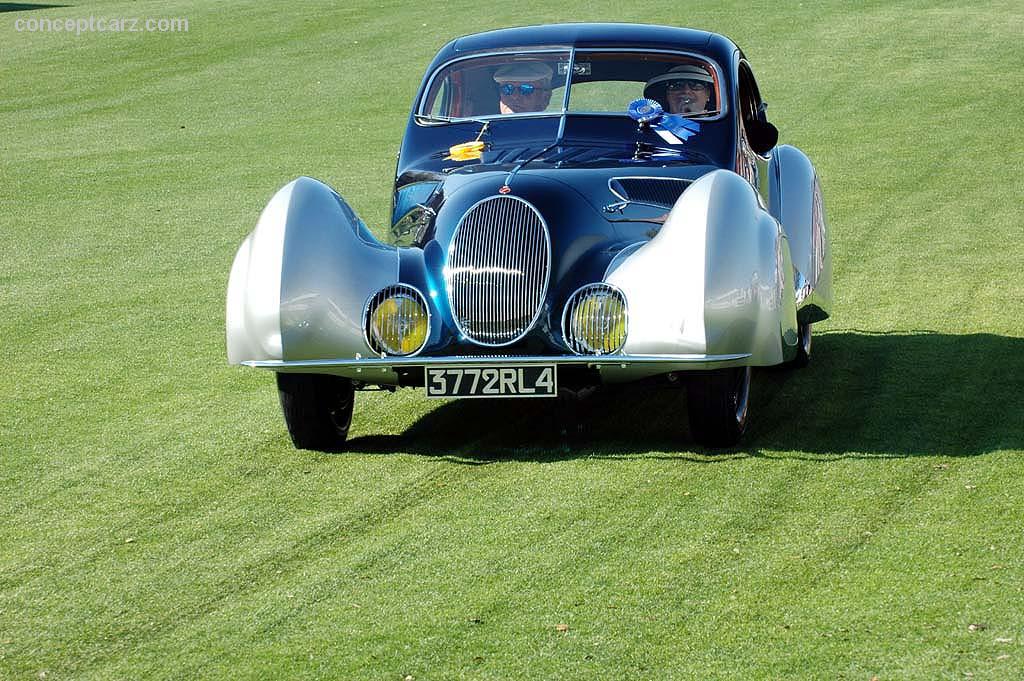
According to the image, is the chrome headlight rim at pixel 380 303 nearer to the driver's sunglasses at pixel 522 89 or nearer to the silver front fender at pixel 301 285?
the silver front fender at pixel 301 285

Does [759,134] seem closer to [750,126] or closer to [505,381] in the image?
[750,126]

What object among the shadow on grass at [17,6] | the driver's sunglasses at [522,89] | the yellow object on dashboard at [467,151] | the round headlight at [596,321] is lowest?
the shadow on grass at [17,6]

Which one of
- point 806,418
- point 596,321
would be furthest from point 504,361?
point 806,418

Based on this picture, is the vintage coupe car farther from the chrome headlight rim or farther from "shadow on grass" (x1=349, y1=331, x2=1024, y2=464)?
"shadow on grass" (x1=349, y1=331, x2=1024, y2=464)

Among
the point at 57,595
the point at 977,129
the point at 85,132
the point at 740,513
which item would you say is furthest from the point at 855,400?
the point at 85,132

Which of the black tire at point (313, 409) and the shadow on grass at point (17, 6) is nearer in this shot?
the black tire at point (313, 409)

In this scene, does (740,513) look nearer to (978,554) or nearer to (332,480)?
(978,554)

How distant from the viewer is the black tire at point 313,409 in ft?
22.7

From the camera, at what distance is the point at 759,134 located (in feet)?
28.3

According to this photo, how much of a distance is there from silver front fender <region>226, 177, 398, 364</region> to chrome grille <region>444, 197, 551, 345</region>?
37 centimetres

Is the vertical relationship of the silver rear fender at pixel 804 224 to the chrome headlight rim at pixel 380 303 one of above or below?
below

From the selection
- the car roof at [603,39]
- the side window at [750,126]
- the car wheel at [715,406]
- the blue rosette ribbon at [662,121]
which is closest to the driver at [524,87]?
the car roof at [603,39]

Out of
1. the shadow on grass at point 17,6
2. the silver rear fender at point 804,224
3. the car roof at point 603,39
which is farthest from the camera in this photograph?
the shadow on grass at point 17,6

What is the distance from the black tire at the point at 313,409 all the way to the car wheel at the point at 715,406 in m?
1.71
